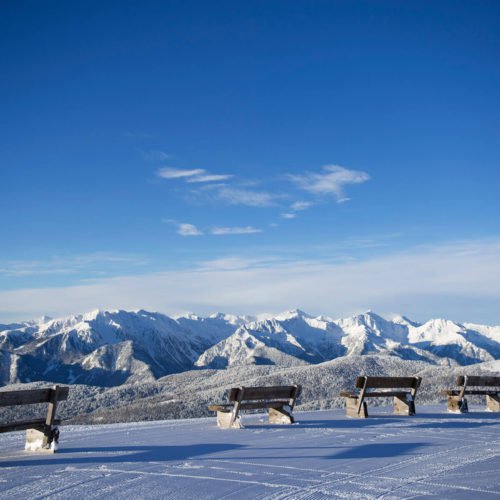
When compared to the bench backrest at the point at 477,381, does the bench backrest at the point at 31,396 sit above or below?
below

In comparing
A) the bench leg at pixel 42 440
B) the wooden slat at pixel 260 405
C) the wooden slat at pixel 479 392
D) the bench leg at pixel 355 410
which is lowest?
the bench leg at pixel 42 440

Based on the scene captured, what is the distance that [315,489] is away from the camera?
838 centimetres

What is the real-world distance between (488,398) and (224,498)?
15958 mm

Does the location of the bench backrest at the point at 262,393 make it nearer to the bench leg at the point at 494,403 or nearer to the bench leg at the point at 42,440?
the bench leg at the point at 42,440

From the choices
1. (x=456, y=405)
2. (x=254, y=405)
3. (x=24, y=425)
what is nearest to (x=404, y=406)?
(x=456, y=405)

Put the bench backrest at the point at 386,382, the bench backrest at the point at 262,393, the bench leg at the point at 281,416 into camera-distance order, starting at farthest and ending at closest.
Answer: the bench backrest at the point at 386,382, the bench leg at the point at 281,416, the bench backrest at the point at 262,393

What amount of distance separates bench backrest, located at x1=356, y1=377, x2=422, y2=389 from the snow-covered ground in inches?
51.1

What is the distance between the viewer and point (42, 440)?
1159cm

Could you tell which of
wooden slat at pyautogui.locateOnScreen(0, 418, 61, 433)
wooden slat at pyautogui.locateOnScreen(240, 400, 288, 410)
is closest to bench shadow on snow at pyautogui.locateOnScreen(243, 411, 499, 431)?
wooden slat at pyautogui.locateOnScreen(240, 400, 288, 410)

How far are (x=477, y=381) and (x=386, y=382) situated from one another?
Answer: 14.3ft

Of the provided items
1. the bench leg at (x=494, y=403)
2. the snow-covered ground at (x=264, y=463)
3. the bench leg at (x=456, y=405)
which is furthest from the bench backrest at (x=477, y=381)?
the snow-covered ground at (x=264, y=463)

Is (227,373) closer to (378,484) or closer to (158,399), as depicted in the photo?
(158,399)

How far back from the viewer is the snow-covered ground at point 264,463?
327 inches

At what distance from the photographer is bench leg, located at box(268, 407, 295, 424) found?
54.2ft
